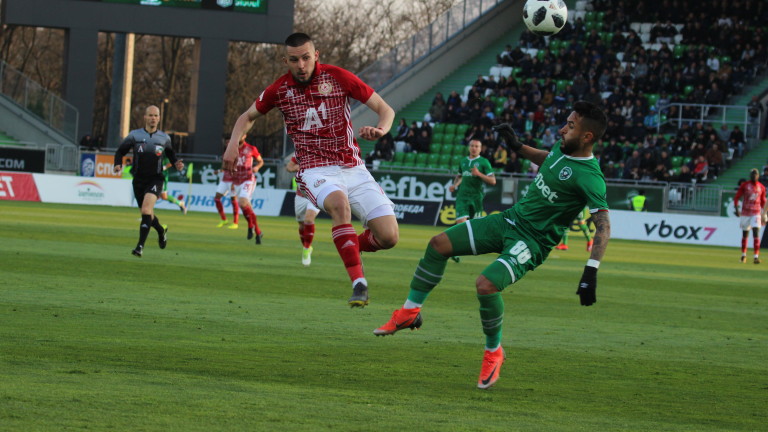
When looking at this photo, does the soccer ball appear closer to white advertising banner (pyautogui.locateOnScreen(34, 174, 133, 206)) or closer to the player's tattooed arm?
the player's tattooed arm

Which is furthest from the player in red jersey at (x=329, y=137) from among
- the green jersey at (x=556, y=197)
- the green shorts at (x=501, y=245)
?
the green jersey at (x=556, y=197)

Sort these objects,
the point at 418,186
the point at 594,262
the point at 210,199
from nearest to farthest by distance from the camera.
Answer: the point at 594,262, the point at 210,199, the point at 418,186

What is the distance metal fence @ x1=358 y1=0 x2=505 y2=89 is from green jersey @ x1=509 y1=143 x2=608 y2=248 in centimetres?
3711

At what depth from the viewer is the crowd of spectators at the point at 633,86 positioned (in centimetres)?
3897

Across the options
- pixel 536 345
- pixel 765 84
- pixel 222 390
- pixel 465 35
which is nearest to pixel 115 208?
pixel 465 35

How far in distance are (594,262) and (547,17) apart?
6.52 m

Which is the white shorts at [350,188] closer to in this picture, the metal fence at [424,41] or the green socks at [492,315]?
the green socks at [492,315]

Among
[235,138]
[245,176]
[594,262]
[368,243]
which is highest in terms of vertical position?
[235,138]

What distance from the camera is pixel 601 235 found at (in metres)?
7.45

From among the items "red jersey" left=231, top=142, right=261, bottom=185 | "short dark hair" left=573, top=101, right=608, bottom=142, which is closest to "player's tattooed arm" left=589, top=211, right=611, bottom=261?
"short dark hair" left=573, top=101, right=608, bottom=142

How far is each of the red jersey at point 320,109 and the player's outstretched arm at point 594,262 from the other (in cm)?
264

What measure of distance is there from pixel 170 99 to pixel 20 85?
25.4 meters

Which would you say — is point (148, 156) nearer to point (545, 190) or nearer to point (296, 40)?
point (296, 40)

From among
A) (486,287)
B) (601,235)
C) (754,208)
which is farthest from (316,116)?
(754,208)
